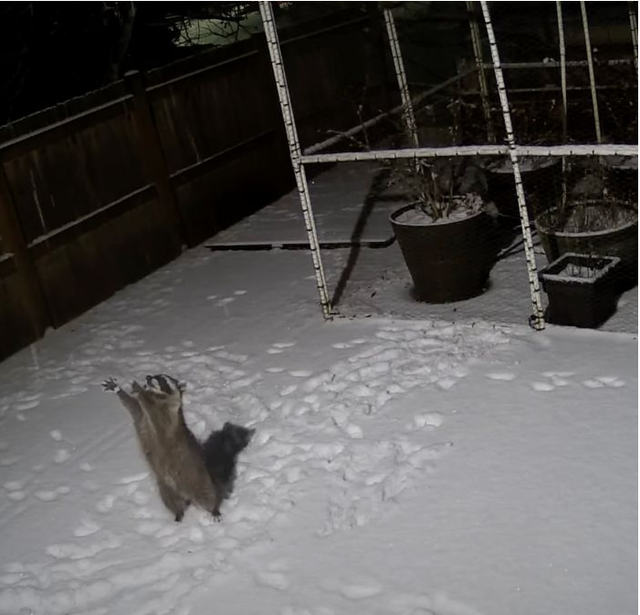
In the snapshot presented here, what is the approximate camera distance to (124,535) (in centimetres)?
507

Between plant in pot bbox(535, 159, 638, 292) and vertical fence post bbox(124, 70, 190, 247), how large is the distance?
12.7ft

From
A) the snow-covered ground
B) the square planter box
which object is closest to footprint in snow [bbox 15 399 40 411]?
the snow-covered ground

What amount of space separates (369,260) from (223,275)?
1390 mm

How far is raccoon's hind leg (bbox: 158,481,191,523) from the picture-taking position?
503 cm

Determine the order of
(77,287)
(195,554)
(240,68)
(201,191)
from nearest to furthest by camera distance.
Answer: (195,554)
(77,287)
(201,191)
(240,68)

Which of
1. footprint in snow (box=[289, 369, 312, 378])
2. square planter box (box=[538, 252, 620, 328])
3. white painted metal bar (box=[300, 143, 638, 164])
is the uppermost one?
white painted metal bar (box=[300, 143, 638, 164])

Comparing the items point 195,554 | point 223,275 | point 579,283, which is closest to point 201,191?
point 223,275

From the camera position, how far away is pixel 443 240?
6.99 metres

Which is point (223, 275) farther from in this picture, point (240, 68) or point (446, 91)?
point (446, 91)

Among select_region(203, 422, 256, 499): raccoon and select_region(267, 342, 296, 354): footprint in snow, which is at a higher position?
select_region(267, 342, 296, 354): footprint in snow

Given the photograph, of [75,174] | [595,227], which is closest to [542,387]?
[595,227]

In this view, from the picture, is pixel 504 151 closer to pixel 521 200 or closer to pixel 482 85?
pixel 521 200

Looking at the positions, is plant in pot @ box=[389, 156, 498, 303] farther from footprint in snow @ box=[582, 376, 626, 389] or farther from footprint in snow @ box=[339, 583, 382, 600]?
footprint in snow @ box=[339, 583, 382, 600]

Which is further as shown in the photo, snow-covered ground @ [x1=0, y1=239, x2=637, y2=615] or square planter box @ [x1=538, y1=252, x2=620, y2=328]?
square planter box @ [x1=538, y1=252, x2=620, y2=328]
